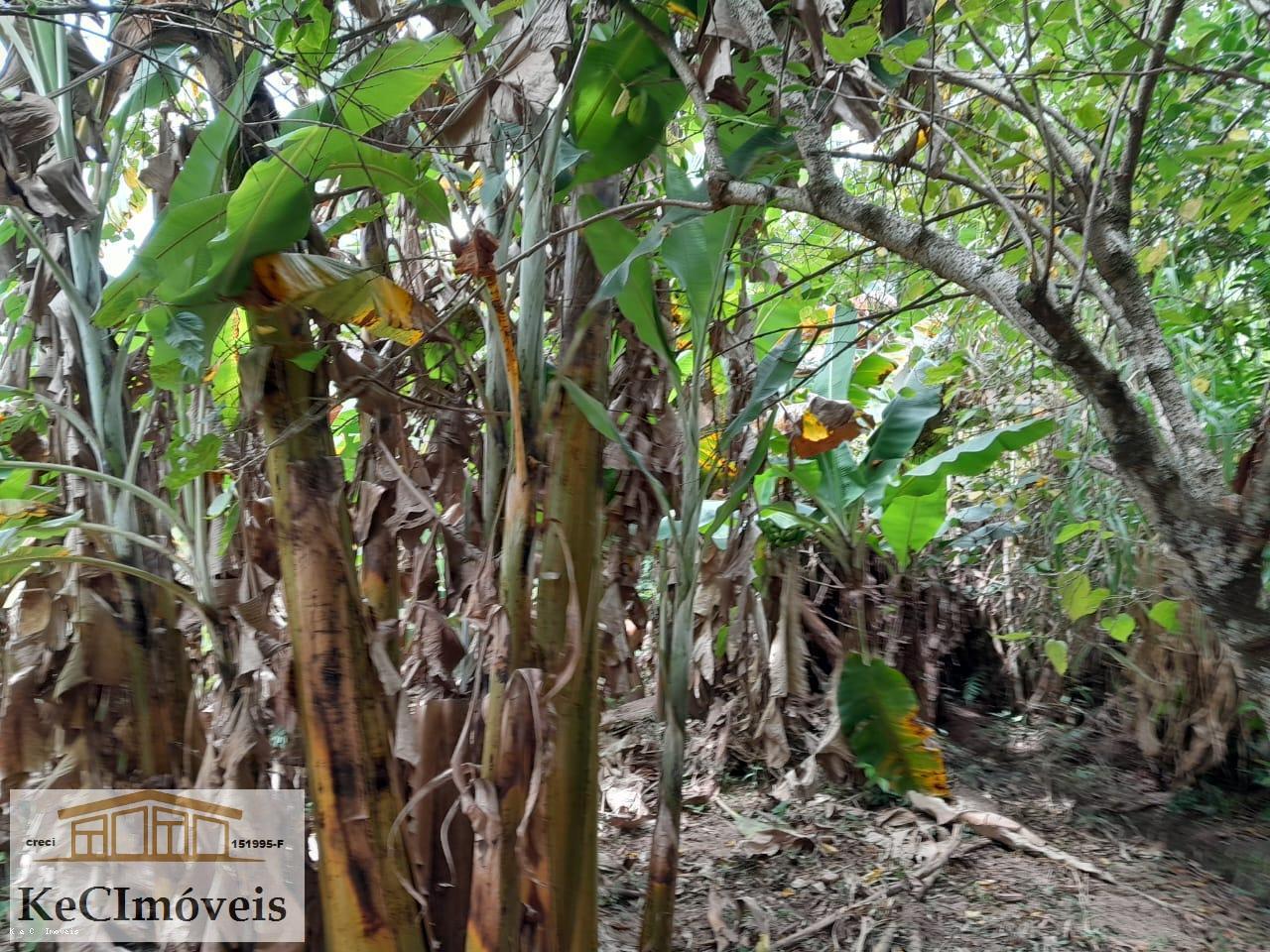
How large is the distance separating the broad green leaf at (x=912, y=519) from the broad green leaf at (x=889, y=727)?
2.22ft

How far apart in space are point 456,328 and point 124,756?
5.47 ft

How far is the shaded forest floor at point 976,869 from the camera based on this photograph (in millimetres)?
2824

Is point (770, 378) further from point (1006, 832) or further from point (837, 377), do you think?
point (1006, 832)

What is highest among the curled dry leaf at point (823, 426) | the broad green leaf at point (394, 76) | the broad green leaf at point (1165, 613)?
the broad green leaf at point (394, 76)

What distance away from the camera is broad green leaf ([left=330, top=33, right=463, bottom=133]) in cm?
193

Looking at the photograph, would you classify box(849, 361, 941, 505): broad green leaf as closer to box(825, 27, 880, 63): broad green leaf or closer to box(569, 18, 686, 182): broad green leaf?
box(569, 18, 686, 182): broad green leaf

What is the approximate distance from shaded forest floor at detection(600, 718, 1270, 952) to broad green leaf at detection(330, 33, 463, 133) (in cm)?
265

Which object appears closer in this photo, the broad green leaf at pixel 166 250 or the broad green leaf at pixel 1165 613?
the broad green leaf at pixel 166 250

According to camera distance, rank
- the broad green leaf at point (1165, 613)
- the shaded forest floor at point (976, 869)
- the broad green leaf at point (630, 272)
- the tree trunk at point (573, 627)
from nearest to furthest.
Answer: the tree trunk at point (573, 627), the broad green leaf at point (630, 272), the shaded forest floor at point (976, 869), the broad green leaf at point (1165, 613)

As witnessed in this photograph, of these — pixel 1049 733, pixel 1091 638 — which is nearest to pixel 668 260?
pixel 1091 638

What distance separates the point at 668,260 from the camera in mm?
2229

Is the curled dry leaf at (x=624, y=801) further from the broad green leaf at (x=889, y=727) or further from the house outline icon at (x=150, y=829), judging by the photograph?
the house outline icon at (x=150, y=829)

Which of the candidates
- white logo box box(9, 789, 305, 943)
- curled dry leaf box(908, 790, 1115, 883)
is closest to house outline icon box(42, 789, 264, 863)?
white logo box box(9, 789, 305, 943)

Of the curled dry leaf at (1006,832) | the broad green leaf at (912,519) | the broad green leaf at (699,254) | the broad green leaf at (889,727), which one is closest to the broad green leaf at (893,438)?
the broad green leaf at (912,519)
